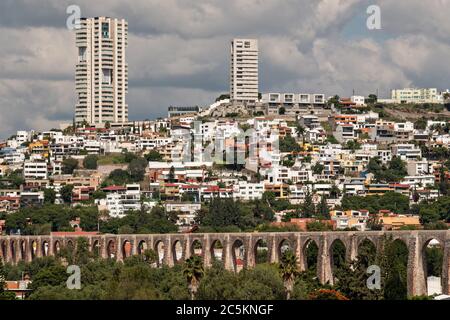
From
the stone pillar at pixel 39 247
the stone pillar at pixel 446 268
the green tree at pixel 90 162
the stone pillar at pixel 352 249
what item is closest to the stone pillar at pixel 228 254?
the stone pillar at pixel 352 249

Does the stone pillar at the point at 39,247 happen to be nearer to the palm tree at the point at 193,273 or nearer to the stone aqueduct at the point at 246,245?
the stone aqueduct at the point at 246,245

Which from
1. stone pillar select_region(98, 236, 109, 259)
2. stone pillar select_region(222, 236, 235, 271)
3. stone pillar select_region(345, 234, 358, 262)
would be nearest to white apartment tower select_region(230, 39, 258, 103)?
stone pillar select_region(98, 236, 109, 259)

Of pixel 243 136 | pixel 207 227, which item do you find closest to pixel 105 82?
pixel 243 136

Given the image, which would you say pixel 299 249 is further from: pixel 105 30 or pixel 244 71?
pixel 105 30

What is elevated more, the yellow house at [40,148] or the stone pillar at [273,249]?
the yellow house at [40,148]

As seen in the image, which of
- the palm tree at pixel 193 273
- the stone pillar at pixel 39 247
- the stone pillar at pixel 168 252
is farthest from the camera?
the stone pillar at pixel 39 247

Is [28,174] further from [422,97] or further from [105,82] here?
[422,97]

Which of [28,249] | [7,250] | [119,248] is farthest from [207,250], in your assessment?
[7,250]
